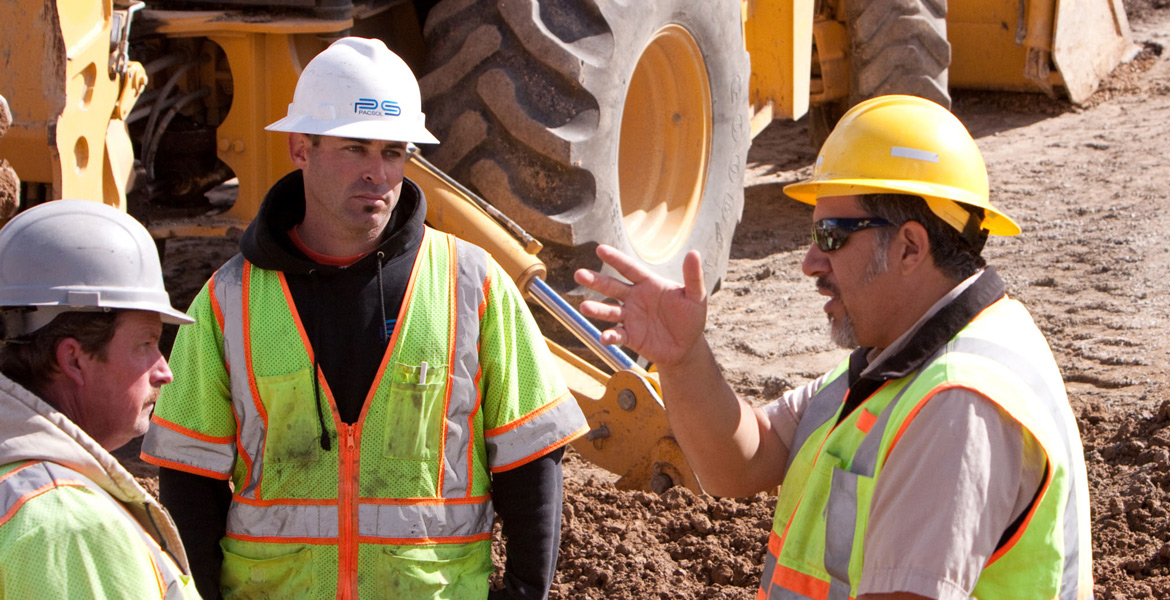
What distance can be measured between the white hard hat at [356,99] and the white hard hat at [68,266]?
0.78 meters

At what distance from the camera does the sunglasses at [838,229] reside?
239 centimetres

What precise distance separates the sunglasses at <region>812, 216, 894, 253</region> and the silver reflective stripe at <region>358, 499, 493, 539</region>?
0.95m

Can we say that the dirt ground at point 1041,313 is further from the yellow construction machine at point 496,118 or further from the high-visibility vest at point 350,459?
the high-visibility vest at point 350,459

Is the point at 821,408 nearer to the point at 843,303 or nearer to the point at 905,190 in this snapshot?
the point at 843,303

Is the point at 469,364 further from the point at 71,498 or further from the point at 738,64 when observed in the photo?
the point at 738,64

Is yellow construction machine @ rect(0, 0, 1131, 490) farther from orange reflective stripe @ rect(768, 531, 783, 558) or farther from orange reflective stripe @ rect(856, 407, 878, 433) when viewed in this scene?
orange reflective stripe @ rect(856, 407, 878, 433)

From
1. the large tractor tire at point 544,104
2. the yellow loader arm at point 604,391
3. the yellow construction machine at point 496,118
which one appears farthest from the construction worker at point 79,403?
the large tractor tire at point 544,104

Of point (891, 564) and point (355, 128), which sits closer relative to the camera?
point (891, 564)

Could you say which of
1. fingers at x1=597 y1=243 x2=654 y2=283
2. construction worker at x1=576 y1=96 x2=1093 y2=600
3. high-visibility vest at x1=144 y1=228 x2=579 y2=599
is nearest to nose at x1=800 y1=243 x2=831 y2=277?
construction worker at x1=576 y1=96 x2=1093 y2=600

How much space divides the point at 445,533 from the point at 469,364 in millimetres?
362

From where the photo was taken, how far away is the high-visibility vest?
2605 mm

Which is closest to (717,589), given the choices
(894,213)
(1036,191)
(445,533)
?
(445,533)

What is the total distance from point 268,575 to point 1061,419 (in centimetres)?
160

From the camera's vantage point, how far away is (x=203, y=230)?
4453 mm
